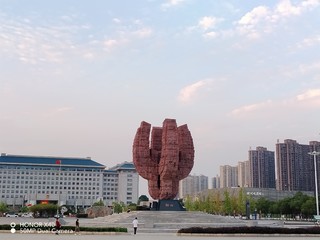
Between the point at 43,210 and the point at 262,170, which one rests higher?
the point at 262,170

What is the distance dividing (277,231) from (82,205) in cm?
10111

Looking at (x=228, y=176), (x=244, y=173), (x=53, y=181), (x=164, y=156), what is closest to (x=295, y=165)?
(x=244, y=173)

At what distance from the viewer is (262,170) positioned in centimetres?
8544

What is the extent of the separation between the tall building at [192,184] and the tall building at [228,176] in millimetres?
11322

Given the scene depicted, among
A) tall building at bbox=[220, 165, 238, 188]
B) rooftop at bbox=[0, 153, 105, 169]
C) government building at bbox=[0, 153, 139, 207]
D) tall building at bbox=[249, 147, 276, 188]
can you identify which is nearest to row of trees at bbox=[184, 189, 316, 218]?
tall building at bbox=[249, 147, 276, 188]

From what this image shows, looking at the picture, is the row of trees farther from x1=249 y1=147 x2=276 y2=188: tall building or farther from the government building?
the government building

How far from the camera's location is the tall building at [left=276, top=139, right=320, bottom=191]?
2660 inches

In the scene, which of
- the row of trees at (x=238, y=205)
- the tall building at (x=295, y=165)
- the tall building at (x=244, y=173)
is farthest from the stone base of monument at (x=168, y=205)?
the tall building at (x=244, y=173)

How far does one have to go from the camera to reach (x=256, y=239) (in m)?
17.4

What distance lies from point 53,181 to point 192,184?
3850 centimetres

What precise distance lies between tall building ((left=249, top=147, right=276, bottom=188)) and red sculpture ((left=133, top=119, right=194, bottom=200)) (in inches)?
2057

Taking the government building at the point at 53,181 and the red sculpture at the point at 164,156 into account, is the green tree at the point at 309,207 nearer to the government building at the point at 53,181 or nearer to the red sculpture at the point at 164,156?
the red sculpture at the point at 164,156

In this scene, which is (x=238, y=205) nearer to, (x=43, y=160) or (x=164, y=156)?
(x=164, y=156)

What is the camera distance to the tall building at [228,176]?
103 meters
